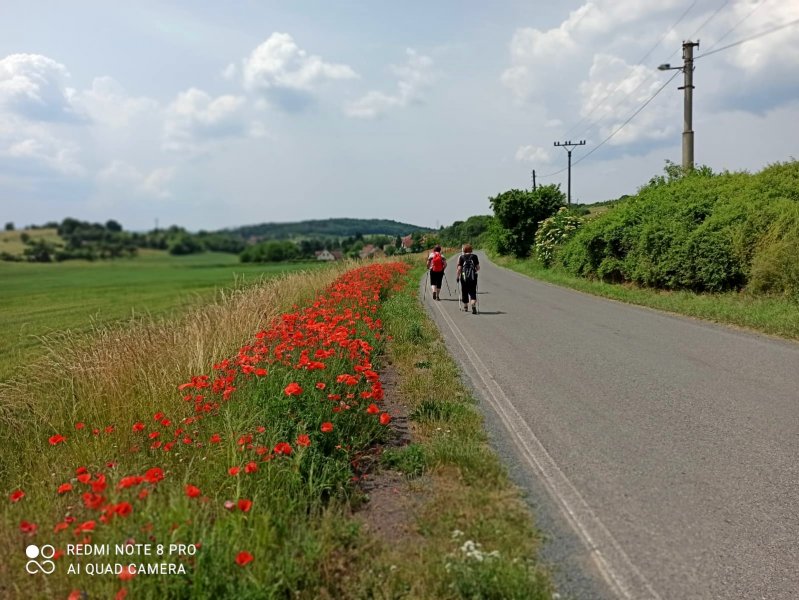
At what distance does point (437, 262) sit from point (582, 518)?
575 inches

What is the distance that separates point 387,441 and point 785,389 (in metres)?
4.99

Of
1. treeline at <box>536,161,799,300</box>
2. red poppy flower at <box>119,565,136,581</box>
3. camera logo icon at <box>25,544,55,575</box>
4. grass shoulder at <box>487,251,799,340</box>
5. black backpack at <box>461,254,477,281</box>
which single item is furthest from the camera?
black backpack at <box>461,254,477,281</box>

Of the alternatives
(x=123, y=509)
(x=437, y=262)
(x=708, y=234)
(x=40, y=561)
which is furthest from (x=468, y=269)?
(x=123, y=509)

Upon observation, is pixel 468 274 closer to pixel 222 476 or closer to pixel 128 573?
pixel 222 476

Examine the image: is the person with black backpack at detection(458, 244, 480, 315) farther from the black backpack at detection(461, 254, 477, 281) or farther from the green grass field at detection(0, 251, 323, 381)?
the green grass field at detection(0, 251, 323, 381)

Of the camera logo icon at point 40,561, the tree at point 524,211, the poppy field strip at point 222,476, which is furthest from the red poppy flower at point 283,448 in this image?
the tree at point 524,211

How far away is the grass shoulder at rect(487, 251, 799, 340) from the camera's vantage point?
432 inches

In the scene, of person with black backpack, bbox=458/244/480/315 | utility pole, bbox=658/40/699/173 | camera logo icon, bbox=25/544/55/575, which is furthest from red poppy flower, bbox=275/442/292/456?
utility pole, bbox=658/40/699/173

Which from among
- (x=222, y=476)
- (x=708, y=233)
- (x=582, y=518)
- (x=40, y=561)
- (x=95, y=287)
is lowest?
(x=582, y=518)

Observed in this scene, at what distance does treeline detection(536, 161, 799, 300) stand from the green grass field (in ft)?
34.5

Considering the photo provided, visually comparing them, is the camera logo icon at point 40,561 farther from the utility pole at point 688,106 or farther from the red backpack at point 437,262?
the utility pole at point 688,106

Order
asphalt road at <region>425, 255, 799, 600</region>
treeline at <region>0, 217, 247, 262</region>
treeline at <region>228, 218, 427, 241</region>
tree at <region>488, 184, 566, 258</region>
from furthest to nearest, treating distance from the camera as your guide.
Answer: tree at <region>488, 184, 566, 258</region> < treeline at <region>228, 218, 427, 241</region> < treeline at <region>0, 217, 247, 262</region> < asphalt road at <region>425, 255, 799, 600</region>

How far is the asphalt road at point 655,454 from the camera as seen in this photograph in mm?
3244

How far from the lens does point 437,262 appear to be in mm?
18156
